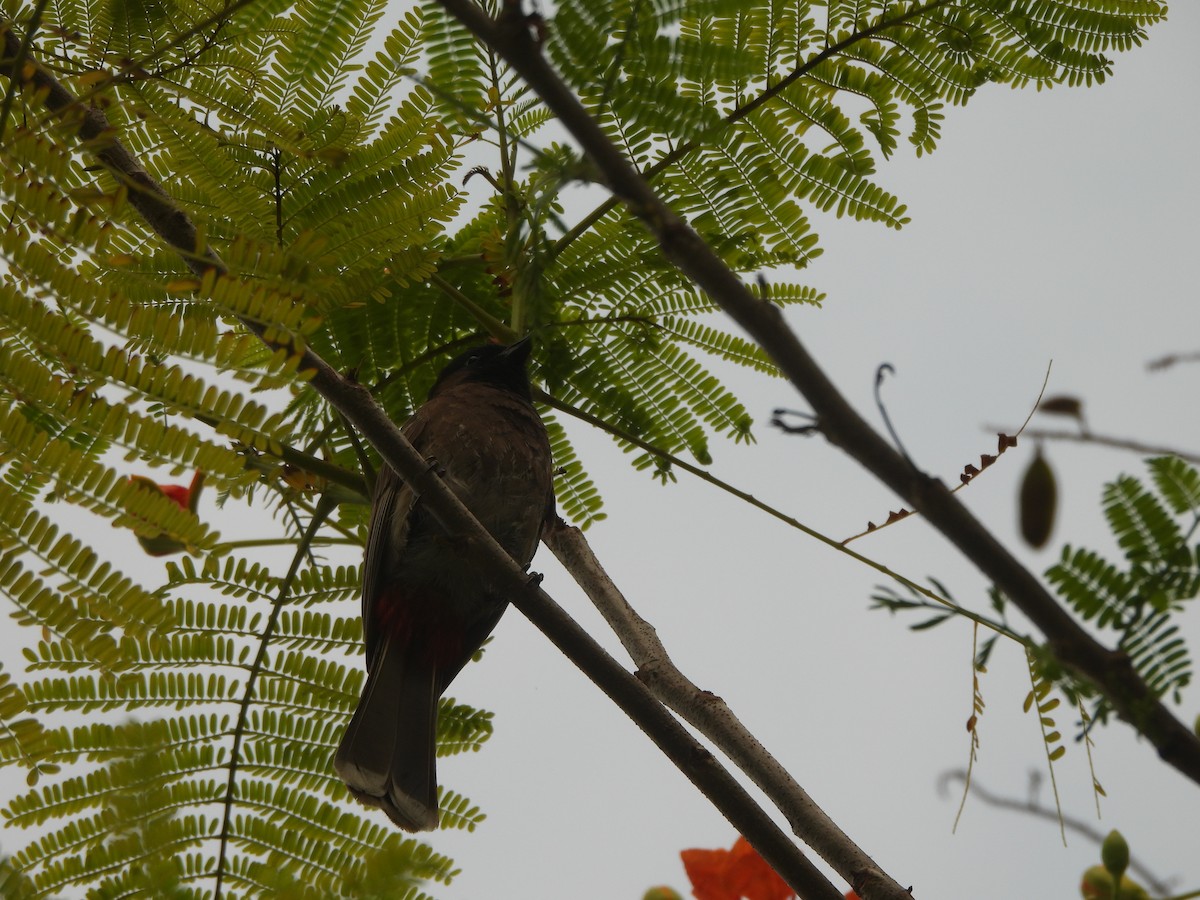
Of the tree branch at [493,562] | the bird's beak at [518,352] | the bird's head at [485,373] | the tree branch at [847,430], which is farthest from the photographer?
the bird's head at [485,373]

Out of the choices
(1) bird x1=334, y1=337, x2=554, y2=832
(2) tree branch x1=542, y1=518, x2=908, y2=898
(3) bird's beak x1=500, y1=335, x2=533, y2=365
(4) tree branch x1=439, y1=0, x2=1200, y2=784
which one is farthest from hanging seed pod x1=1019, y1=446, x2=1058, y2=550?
(3) bird's beak x1=500, y1=335, x2=533, y2=365

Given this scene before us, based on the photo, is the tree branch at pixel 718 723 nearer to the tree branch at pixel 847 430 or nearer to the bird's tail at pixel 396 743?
the bird's tail at pixel 396 743

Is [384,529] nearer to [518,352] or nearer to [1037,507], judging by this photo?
[518,352]

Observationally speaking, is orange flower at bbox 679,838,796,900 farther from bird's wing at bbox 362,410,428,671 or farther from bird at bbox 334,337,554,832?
bird at bbox 334,337,554,832

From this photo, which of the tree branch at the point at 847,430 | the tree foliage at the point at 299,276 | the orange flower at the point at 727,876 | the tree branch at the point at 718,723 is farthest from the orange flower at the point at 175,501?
the tree branch at the point at 847,430

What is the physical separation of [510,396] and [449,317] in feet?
3.02

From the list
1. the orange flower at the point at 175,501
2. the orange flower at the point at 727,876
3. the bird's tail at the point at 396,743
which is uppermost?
the orange flower at the point at 175,501

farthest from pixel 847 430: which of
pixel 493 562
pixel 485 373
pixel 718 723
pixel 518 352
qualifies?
pixel 485 373

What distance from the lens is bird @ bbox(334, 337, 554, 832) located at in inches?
167

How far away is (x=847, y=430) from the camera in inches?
52.8

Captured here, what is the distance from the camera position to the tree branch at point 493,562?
2.69m

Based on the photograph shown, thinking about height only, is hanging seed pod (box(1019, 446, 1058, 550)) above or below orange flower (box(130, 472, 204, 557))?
below

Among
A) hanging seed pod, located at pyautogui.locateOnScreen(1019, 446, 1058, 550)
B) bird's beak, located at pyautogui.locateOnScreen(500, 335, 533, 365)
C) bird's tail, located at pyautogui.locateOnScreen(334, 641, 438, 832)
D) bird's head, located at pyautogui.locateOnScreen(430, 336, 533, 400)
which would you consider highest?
bird's head, located at pyautogui.locateOnScreen(430, 336, 533, 400)

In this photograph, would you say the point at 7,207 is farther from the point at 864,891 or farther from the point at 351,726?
the point at 864,891
